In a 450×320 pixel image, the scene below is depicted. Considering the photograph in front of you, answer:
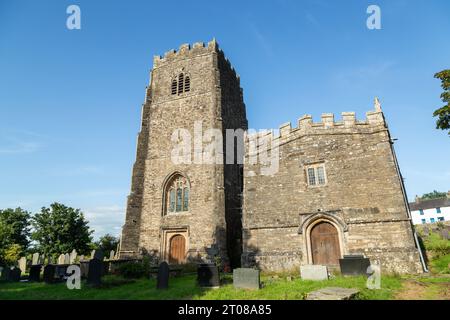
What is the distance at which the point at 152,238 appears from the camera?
18375mm

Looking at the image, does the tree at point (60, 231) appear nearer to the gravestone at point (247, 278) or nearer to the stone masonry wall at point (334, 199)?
the stone masonry wall at point (334, 199)

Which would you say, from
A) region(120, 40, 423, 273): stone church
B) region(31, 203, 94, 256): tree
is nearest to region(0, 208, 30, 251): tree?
region(31, 203, 94, 256): tree

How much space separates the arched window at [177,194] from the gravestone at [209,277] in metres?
8.23

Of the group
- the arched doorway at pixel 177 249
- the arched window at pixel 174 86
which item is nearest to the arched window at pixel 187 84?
the arched window at pixel 174 86

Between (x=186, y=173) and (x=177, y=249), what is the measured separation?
16.4 feet

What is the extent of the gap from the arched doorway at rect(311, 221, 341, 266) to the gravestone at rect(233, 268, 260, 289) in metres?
5.26

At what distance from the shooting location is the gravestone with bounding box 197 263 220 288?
10.4m

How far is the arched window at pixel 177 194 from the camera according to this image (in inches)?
742

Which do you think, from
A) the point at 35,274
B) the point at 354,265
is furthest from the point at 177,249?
the point at 354,265

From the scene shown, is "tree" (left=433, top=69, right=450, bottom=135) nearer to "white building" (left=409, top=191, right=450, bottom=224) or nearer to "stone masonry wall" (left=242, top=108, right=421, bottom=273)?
"stone masonry wall" (left=242, top=108, right=421, bottom=273)

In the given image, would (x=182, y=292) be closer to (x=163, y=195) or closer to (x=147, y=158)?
(x=163, y=195)

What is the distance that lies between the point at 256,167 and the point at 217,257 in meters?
5.58

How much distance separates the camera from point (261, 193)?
611 inches

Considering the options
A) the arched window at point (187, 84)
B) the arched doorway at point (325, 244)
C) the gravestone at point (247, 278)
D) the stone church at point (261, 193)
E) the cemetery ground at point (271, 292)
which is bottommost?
the cemetery ground at point (271, 292)
